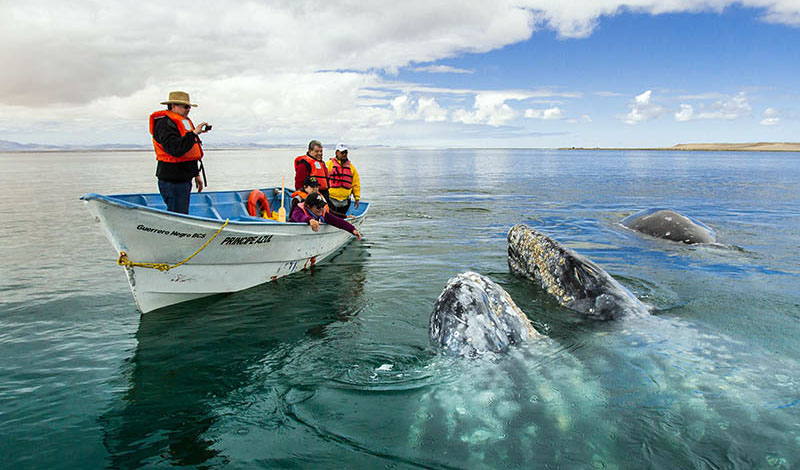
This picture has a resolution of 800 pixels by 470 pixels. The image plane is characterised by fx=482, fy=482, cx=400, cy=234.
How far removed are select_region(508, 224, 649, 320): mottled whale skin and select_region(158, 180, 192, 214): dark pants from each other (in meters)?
6.11

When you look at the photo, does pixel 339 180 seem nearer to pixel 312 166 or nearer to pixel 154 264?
pixel 312 166

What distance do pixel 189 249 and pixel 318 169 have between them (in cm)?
478

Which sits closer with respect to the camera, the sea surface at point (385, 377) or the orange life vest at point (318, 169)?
the sea surface at point (385, 377)

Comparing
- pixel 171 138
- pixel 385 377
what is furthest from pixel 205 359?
pixel 171 138

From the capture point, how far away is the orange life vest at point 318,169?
39.3 feet

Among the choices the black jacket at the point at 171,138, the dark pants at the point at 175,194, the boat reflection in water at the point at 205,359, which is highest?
the black jacket at the point at 171,138

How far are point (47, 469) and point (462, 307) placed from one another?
13.7 feet

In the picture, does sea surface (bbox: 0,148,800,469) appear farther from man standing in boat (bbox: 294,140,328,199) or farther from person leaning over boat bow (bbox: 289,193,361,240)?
man standing in boat (bbox: 294,140,328,199)

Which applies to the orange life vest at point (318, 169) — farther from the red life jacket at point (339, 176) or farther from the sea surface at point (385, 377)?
the sea surface at point (385, 377)

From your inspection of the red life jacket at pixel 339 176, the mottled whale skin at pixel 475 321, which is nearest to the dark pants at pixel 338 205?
the red life jacket at pixel 339 176

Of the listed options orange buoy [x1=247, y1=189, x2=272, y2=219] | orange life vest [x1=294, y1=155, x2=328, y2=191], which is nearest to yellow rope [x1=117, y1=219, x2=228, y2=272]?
orange life vest [x1=294, y1=155, x2=328, y2=191]

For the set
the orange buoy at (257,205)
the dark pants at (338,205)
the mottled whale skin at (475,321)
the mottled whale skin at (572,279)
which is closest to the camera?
the mottled whale skin at (475,321)

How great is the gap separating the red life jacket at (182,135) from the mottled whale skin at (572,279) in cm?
600

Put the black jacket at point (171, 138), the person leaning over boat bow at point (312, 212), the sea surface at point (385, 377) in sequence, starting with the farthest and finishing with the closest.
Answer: the person leaning over boat bow at point (312, 212) → the black jacket at point (171, 138) → the sea surface at point (385, 377)
